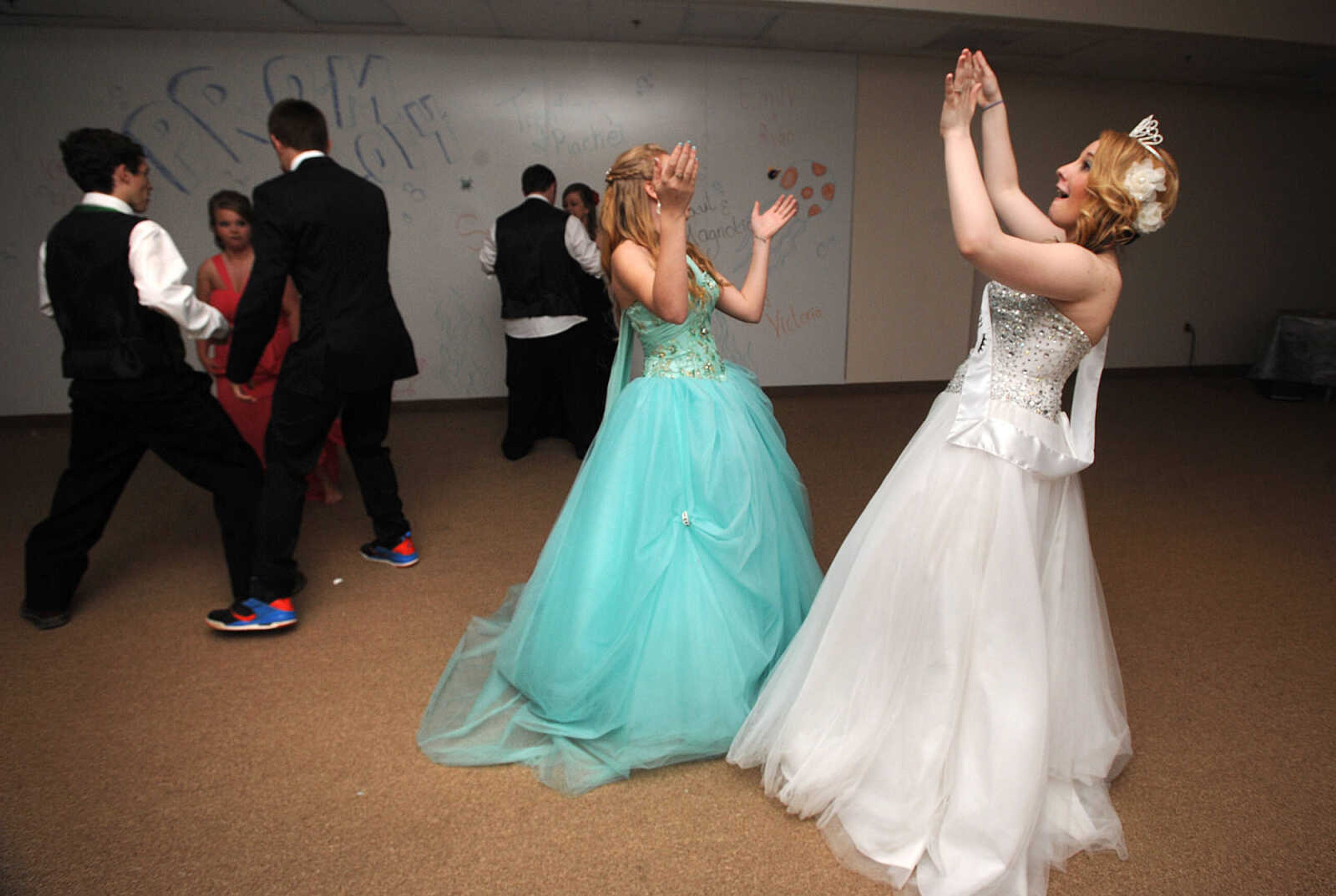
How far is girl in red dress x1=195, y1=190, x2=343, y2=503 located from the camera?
9.74 ft

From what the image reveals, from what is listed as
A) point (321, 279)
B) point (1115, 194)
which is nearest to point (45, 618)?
point (321, 279)

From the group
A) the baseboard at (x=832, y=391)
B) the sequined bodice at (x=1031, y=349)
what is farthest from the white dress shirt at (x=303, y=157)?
the baseboard at (x=832, y=391)

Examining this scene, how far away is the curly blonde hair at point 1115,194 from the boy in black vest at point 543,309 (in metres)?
2.88

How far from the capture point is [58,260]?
2172 millimetres

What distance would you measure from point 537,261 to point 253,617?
219cm

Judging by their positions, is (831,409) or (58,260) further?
(831,409)

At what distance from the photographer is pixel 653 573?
181cm

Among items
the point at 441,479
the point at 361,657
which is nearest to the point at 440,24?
the point at 441,479

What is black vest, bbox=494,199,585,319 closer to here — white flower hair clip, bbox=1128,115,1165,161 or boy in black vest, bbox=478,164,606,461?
boy in black vest, bbox=478,164,606,461

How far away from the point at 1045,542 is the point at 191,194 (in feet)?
→ 17.4

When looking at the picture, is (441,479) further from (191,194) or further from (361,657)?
(191,194)

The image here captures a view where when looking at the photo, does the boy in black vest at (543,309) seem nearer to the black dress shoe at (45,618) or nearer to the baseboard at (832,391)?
the baseboard at (832,391)

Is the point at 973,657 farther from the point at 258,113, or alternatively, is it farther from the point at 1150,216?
the point at 258,113

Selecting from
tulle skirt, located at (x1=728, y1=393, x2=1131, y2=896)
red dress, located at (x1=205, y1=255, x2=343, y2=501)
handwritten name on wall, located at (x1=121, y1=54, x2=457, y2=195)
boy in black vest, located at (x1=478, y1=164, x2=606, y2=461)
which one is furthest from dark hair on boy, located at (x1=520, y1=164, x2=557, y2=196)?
tulle skirt, located at (x1=728, y1=393, x2=1131, y2=896)
